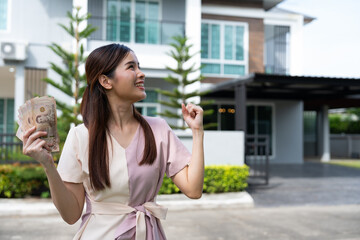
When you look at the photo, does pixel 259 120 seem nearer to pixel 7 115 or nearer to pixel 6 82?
pixel 6 82

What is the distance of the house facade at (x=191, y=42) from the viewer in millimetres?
11133

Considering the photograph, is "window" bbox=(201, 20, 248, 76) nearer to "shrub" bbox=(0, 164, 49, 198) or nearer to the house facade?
the house facade

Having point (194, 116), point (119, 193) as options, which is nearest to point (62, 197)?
point (119, 193)

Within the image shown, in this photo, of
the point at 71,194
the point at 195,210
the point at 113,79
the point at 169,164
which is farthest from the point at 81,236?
the point at 195,210

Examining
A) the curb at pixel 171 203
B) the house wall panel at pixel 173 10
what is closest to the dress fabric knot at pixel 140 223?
the curb at pixel 171 203

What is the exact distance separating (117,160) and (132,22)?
11.2 meters

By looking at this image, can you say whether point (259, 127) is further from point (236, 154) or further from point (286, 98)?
point (236, 154)

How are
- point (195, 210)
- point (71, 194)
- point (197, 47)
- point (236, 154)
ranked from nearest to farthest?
1. point (71, 194)
2. point (195, 210)
3. point (236, 154)
4. point (197, 47)

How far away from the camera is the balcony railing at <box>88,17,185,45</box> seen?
39.0 feet

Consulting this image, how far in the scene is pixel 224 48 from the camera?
46.4 feet

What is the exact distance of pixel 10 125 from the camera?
46.9 feet

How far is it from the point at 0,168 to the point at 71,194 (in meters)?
6.30

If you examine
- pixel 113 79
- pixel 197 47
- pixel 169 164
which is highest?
pixel 197 47

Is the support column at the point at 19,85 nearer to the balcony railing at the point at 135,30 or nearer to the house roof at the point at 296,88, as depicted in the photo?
the balcony railing at the point at 135,30
